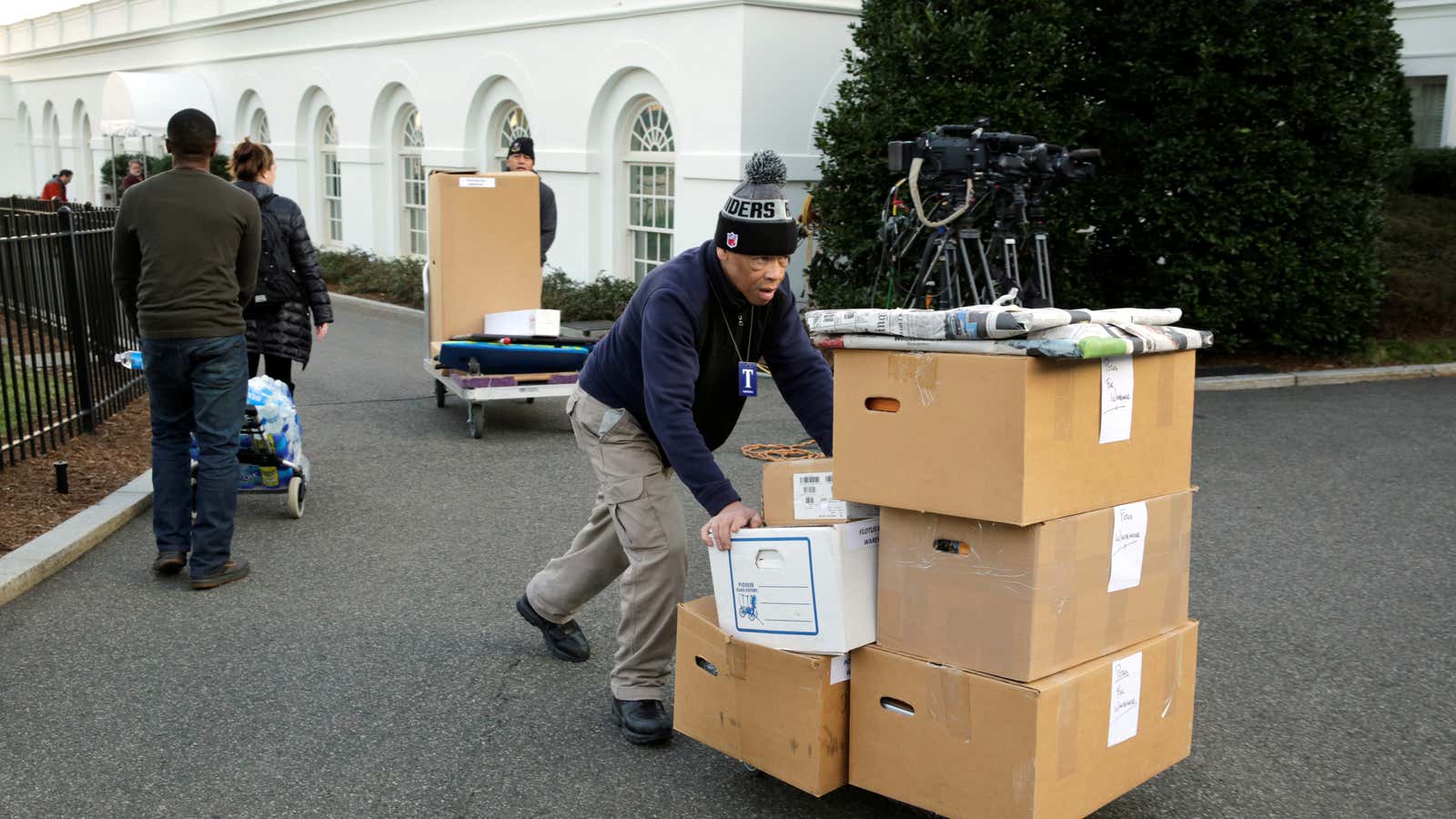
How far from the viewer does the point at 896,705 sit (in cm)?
350

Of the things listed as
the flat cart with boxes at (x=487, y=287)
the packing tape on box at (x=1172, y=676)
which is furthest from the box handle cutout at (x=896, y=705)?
the flat cart with boxes at (x=487, y=287)

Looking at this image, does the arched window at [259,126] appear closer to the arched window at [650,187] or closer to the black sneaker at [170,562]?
the arched window at [650,187]

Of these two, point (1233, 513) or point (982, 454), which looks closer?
point (982, 454)

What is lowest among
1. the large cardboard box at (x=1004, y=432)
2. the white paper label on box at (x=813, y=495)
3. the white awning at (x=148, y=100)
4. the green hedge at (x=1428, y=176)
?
the white paper label on box at (x=813, y=495)

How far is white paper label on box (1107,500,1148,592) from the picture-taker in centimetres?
342

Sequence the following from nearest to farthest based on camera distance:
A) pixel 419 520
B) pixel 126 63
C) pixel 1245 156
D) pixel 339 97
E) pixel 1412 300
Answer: pixel 419 520 < pixel 1245 156 < pixel 1412 300 < pixel 339 97 < pixel 126 63

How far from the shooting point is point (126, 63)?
3578 centimetres

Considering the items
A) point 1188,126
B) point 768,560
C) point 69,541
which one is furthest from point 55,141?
point 768,560

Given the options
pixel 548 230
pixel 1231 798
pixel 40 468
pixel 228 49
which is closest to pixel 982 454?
pixel 1231 798

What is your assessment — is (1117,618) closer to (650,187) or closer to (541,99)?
(650,187)

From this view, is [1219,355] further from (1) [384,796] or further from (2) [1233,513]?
(1) [384,796]

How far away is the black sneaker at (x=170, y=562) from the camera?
581 cm

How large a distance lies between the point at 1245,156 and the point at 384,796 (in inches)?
419

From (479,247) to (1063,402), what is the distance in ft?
23.2
